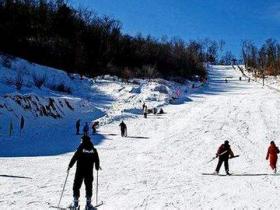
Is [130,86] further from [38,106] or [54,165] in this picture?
[54,165]

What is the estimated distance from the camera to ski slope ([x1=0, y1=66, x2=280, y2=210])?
13953 mm

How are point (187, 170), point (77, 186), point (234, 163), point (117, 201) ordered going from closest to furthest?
point (77, 186) < point (117, 201) < point (187, 170) < point (234, 163)

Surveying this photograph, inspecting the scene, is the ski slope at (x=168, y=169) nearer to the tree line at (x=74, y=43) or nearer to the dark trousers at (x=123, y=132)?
the dark trousers at (x=123, y=132)

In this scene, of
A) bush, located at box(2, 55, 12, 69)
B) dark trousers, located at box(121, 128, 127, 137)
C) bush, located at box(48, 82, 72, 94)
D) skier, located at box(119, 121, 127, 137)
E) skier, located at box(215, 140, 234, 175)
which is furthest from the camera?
bush, located at box(48, 82, 72, 94)

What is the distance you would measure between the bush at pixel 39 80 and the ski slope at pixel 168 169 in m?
9.31

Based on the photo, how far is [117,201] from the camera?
1369cm

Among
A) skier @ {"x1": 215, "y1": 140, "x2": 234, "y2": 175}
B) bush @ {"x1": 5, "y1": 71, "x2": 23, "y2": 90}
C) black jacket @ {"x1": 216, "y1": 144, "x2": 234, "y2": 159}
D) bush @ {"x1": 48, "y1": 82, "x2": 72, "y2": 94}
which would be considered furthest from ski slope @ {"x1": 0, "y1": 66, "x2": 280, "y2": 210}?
bush @ {"x1": 48, "y1": 82, "x2": 72, "y2": 94}

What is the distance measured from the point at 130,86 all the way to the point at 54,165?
3566 centimetres

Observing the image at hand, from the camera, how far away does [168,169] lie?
20781 mm

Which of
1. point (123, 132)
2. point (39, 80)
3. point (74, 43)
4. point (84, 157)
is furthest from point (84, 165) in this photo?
point (74, 43)

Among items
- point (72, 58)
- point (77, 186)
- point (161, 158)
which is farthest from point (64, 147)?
point (72, 58)

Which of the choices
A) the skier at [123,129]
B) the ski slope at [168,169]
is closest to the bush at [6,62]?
the ski slope at [168,169]

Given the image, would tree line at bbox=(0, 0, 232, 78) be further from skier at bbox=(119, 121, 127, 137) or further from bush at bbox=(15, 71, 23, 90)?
skier at bbox=(119, 121, 127, 137)

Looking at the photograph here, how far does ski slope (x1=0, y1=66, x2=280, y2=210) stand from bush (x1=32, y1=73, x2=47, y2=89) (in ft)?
30.5
